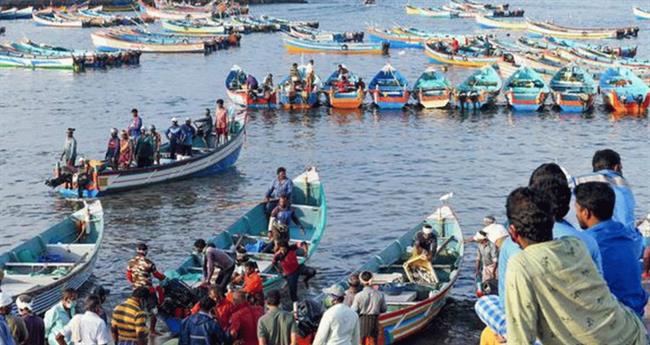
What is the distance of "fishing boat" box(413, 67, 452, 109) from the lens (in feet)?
144

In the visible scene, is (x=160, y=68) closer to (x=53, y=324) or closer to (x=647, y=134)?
(x=647, y=134)

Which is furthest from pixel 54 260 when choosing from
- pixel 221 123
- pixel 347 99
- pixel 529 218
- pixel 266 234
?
pixel 347 99

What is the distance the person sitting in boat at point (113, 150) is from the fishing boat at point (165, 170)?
0.22 m

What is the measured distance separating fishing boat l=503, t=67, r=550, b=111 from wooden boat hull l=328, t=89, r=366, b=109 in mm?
6202

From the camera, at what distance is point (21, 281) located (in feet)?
58.6

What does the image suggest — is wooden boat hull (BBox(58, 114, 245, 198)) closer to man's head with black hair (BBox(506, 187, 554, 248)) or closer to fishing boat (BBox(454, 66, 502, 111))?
fishing boat (BBox(454, 66, 502, 111))

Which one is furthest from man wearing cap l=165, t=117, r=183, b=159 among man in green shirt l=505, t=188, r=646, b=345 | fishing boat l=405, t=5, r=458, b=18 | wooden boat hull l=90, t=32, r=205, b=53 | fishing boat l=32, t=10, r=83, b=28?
fishing boat l=405, t=5, r=458, b=18

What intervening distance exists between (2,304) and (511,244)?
7.35 meters

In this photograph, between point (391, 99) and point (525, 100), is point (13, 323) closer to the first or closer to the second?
point (391, 99)

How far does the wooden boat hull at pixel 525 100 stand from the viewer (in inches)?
1700

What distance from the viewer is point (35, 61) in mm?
62938

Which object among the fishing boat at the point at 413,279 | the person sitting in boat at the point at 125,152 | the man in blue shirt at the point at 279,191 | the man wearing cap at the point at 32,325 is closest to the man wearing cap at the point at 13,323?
the man wearing cap at the point at 32,325

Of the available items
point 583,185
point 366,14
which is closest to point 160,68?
point 366,14

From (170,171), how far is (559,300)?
24.5 metres
